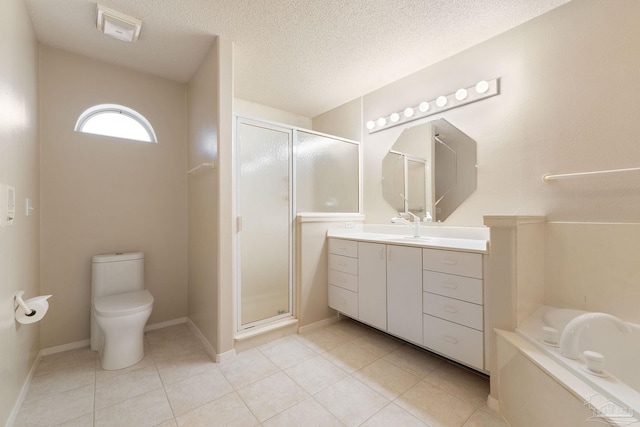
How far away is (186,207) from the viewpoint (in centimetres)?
259

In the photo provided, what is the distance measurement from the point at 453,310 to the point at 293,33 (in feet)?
7.05

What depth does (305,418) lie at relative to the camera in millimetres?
1349

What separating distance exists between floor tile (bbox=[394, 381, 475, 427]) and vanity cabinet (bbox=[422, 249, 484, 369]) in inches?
8.9

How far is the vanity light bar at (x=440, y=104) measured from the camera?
6.34 ft

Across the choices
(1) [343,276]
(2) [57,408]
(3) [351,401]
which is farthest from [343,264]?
(2) [57,408]

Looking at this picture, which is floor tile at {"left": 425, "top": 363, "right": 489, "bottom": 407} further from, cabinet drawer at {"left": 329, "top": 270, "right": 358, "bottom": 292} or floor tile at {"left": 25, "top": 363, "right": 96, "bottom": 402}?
floor tile at {"left": 25, "top": 363, "right": 96, "bottom": 402}

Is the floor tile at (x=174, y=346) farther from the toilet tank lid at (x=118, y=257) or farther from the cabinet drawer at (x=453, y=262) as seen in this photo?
Result: the cabinet drawer at (x=453, y=262)

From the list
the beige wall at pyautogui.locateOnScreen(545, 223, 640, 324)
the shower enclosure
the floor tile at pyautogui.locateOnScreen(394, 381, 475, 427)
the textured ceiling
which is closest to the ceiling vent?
the textured ceiling

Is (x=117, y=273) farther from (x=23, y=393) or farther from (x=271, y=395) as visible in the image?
(x=271, y=395)

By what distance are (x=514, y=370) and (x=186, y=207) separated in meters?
2.75

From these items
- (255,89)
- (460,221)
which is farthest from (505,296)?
(255,89)

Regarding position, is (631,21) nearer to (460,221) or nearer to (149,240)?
(460,221)

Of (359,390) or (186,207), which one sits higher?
(186,207)

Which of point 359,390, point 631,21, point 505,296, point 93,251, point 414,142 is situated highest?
point 631,21
